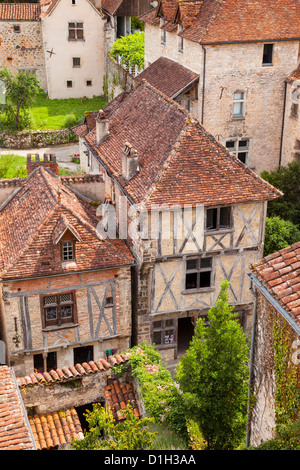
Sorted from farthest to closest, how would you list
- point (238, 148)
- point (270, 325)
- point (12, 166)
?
point (12, 166) < point (238, 148) < point (270, 325)

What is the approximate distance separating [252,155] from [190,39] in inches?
273

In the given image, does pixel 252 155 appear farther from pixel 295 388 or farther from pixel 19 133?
pixel 295 388

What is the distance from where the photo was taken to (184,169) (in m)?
20.6

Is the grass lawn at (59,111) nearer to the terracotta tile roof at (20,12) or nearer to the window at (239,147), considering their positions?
the terracotta tile roof at (20,12)

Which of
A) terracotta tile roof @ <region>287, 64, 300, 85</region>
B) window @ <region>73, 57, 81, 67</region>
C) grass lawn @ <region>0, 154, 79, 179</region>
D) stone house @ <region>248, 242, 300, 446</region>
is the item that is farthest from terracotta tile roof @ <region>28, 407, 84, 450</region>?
window @ <region>73, 57, 81, 67</region>

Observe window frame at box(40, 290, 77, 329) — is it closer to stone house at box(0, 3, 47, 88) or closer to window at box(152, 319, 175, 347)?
window at box(152, 319, 175, 347)

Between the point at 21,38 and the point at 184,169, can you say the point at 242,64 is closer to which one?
the point at 184,169

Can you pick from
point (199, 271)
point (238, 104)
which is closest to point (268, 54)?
point (238, 104)

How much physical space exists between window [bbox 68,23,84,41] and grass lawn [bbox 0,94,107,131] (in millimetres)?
4873

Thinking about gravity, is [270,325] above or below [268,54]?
below

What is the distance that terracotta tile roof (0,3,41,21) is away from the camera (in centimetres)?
4794

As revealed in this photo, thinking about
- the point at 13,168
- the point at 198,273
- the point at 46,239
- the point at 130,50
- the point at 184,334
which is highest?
the point at 130,50

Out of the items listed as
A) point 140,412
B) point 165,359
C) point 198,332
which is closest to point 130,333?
point 165,359

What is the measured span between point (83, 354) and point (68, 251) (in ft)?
14.9
